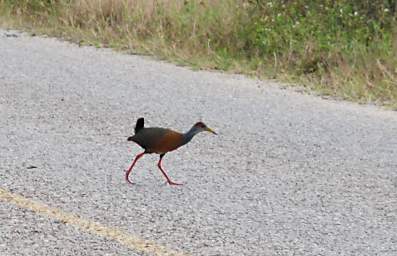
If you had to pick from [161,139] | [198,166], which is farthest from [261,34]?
[161,139]

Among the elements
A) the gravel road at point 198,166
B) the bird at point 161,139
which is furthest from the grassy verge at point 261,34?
the bird at point 161,139

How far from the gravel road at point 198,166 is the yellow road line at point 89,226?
0.05m

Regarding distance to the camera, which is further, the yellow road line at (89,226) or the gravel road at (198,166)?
the gravel road at (198,166)

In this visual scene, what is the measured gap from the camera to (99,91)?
8914 millimetres

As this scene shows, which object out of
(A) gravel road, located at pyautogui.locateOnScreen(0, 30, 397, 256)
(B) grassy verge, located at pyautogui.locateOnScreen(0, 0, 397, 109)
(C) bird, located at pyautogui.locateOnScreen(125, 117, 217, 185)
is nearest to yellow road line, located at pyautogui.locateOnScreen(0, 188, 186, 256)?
(A) gravel road, located at pyautogui.locateOnScreen(0, 30, 397, 256)

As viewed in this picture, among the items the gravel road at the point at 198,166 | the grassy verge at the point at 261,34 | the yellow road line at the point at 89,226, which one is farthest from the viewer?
the grassy verge at the point at 261,34

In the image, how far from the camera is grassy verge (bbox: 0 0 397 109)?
966 centimetres

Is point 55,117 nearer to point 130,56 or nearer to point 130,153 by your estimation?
point 130,153

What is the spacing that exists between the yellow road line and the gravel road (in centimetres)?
5

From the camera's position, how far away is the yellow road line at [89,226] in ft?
15.8

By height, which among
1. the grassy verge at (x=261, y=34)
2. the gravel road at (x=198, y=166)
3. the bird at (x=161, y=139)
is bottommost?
the grassy verge at (x=261, y=34)

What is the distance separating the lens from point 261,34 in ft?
36.0

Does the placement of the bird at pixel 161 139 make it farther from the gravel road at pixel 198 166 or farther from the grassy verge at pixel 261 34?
the grassy verge at pixel 261 34

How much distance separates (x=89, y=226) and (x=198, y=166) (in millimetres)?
1462
